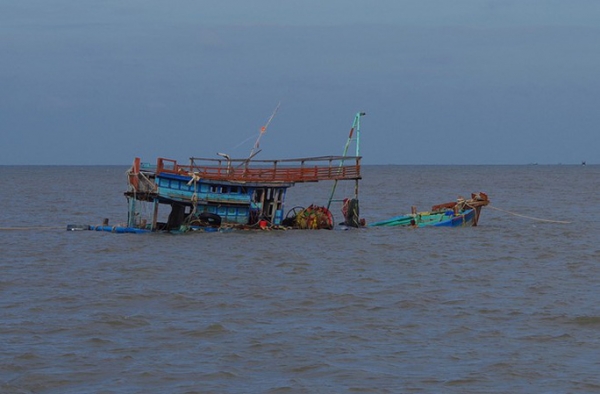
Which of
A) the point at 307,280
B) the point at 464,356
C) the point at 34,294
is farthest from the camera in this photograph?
the point at 307,280

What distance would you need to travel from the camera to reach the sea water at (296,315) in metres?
14.5

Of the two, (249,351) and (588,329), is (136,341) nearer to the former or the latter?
(249,351)

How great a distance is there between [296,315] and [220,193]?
15.7m

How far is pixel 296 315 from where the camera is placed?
63.2ft

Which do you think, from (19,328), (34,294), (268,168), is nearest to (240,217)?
(268,168)

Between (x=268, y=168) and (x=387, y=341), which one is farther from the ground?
(x=268, y=168)

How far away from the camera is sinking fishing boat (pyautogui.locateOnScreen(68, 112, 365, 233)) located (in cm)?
3356

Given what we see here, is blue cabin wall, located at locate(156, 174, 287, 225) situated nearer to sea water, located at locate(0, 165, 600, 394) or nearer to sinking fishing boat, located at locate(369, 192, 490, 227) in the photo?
sea water, located at locate(0, 165, 600, 394)

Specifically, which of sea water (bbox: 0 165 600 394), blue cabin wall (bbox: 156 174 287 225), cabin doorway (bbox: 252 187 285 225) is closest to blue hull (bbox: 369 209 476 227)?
sea water (bbox: 0 165 600 394)

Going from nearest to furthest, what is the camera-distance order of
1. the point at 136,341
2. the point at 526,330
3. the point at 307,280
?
the point at 136,341 → the point at 526,330 → the point at 307,280

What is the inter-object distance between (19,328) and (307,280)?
862 centimetres

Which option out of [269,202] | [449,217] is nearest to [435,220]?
[449,217]

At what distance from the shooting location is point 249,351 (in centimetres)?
1600

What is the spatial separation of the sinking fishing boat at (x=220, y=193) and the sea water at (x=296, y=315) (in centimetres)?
81
